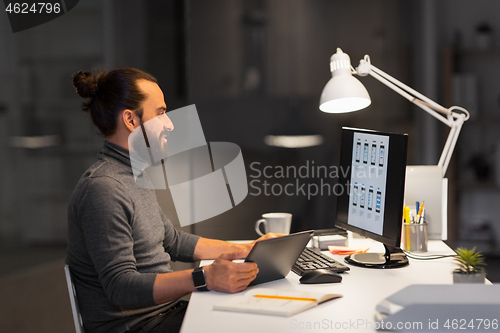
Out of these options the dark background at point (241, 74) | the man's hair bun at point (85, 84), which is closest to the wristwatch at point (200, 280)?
the man's hair bun at point (85, 84)

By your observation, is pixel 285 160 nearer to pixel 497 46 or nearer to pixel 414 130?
pixel 414 130

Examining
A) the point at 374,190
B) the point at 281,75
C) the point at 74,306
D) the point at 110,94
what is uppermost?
the point at 281,75

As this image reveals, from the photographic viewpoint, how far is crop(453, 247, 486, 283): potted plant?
0.96 metres

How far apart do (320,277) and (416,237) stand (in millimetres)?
522

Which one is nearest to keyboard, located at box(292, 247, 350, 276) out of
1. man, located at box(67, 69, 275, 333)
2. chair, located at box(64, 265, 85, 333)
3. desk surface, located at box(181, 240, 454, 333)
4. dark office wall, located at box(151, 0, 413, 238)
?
desk surface, located at box(181, 240, 454, 333)

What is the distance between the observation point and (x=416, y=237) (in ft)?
4.98

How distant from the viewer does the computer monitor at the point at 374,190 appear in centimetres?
125

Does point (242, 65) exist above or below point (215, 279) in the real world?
above

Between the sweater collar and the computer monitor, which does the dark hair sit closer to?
the sweater collar

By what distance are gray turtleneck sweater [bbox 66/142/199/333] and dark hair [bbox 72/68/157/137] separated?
9 cm

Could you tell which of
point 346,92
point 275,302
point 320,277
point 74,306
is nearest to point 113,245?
point 74,306

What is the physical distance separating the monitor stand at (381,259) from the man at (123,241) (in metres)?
0.37

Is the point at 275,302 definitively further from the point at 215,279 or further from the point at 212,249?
the point at 212,249

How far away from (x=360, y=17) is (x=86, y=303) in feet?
5.49
